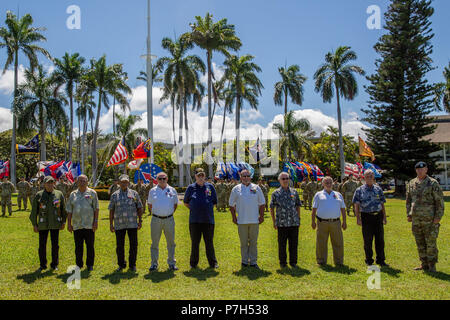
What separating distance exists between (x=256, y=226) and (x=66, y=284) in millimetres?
3462

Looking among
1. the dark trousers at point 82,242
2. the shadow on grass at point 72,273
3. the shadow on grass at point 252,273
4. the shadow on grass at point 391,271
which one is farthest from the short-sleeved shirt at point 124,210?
the shadow on grass at point 391,271

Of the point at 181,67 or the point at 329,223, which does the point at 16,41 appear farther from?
the point at 329,223

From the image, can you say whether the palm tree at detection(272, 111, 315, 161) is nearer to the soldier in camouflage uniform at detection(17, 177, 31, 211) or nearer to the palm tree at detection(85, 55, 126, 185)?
the palm tree at detection(85, 55, 126, 185)

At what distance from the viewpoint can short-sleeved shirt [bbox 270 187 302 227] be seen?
23.7 feet

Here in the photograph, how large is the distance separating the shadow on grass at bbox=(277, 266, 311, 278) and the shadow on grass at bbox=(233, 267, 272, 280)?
0.86 feet

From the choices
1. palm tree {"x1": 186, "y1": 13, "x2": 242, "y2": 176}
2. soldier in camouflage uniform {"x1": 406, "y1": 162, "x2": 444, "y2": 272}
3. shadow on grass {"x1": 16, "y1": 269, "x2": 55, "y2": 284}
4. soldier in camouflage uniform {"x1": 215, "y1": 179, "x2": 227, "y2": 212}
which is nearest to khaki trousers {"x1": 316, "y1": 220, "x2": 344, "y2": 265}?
soldier in camouflage uniform {"x1": 406, "y1": 162, "x2": 444, "y2": 272}

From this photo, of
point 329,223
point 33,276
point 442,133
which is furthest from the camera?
point 442,133

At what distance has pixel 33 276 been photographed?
679 cm

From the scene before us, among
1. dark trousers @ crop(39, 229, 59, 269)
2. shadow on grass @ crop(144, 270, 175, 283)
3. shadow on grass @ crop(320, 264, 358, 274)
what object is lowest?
shadow on grass @ crop(320, 264, 358, 274)

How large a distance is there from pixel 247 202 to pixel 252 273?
1309 mm

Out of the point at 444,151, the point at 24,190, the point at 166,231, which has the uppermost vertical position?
the point at 444,151

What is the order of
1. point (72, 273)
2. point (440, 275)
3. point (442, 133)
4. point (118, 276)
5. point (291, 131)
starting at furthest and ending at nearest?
point (442, 133) → point (291, 131) → point (72, 273) → point (118, 276) → point (440, 275)

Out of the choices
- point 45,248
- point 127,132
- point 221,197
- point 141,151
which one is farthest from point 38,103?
point 45,248

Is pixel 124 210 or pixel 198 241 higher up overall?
pixel 124 210
